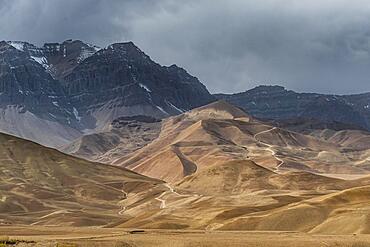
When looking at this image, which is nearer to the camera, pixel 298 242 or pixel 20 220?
pixel 298 242

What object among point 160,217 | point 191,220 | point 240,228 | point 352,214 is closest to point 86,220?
point 160,217

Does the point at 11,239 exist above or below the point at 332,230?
above

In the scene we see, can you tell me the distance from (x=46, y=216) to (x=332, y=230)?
119 meters

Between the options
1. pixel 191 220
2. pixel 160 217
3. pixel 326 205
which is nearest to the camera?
pixel 326 205

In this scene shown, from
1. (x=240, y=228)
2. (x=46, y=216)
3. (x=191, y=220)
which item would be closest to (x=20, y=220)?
(x=46, y=216)

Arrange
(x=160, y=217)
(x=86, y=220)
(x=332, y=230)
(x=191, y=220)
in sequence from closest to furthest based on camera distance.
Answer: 1. (x=332, y=230)
2. (x=191, y=220)
3. (x=160, y=217)
4. (x=86, y=220)

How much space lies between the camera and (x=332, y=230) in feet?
309

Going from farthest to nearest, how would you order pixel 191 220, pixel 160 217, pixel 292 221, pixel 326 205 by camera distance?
pixel 160 217, pixel 191 220, pixel 326 205, pixel 292 221

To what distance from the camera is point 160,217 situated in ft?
479

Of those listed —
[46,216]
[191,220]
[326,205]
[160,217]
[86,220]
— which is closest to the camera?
[326,205]

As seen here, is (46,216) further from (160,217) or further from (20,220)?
(160,217)

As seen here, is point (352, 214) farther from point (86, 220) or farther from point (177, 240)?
point (86, 220)

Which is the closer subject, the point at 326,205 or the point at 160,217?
the point at 326,205

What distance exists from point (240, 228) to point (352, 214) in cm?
1779
